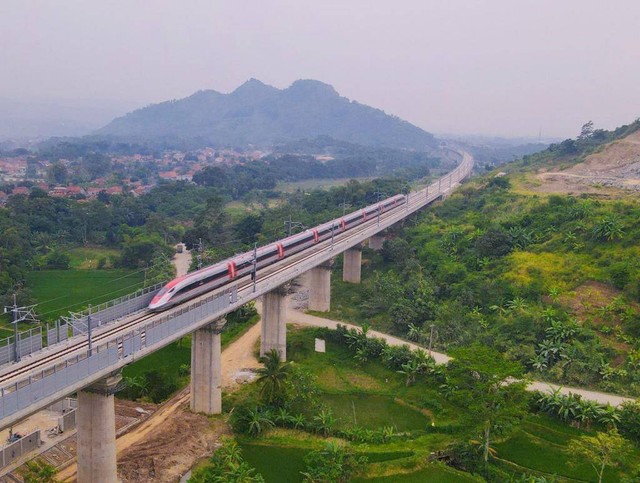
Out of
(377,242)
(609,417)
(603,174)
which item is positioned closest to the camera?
(609,417)

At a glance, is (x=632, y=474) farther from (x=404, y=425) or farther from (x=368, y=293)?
(x=368, y=293)

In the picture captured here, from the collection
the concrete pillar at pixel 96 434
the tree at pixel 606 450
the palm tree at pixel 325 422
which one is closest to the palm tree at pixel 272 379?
the palm tree at pixel 325 422

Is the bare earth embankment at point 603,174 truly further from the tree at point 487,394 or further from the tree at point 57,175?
the tree at point 57,175

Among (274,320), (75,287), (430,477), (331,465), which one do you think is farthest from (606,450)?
(75,287)

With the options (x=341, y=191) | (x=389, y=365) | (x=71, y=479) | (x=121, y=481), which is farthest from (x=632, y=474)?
(x=341, y=191)

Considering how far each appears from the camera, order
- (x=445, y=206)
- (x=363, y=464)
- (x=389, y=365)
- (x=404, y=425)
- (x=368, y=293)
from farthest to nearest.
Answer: (x=445, y=206), (x=368, y=293), (x=389, y=365), (x=404, y=425), (x=363, y=464)

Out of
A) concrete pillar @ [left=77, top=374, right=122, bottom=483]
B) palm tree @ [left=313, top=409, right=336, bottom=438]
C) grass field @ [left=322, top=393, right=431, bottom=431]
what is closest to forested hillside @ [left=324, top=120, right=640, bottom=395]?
grass field @ [left=322, top=393, right=431, bottom=431]

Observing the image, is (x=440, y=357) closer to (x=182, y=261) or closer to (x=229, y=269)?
(x=229, y=269)
